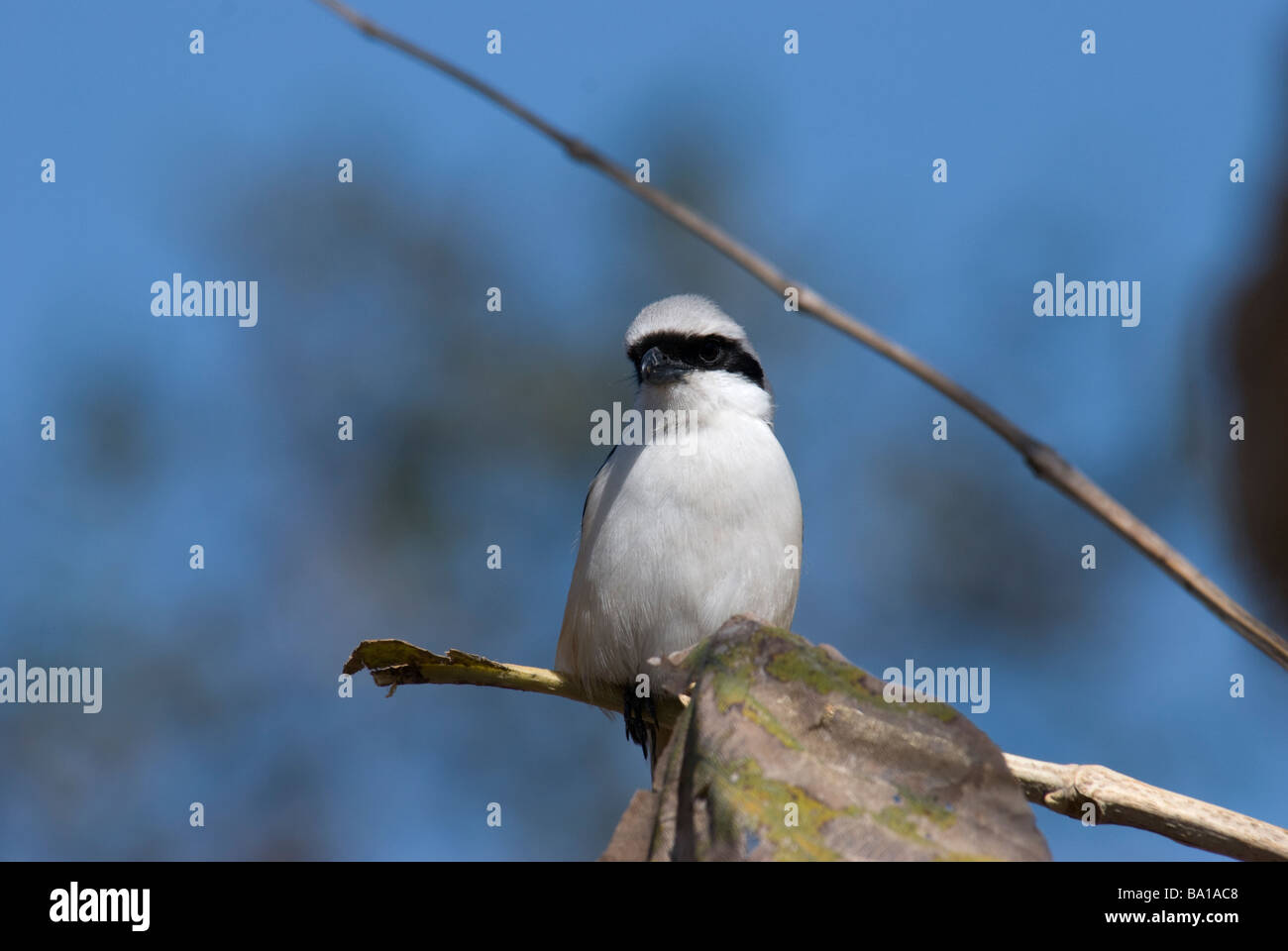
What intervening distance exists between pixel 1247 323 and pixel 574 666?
4.73 metres

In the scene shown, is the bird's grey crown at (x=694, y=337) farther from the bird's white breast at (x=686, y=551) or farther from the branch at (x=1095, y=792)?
the branch at (x=1095, y=792)

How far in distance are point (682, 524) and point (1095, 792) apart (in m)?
2.53

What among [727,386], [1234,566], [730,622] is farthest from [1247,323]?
[730,622]

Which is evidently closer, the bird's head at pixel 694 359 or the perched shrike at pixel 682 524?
the perched shrike at pixel 682 524

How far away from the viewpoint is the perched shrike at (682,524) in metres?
5.13

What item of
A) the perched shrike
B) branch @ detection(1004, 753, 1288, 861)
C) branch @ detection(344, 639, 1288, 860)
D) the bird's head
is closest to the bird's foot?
the perched shrike

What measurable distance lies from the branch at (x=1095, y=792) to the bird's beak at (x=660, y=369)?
2.43 metres

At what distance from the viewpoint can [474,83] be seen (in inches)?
A: 49.9

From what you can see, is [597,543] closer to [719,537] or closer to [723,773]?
[719,537]

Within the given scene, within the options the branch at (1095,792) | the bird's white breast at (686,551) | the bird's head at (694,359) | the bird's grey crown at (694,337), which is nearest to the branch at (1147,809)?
the branch at (1095,792)

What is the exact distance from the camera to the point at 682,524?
5.12 meters

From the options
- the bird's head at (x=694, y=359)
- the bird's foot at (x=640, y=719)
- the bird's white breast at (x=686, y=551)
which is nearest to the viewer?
the bird's white breast at (x=686, y=551)

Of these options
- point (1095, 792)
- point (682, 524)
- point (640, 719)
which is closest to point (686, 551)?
point (682, 524)

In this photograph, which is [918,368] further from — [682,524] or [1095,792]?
[682,524]
